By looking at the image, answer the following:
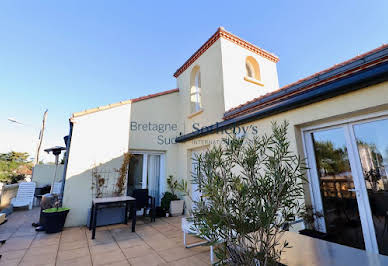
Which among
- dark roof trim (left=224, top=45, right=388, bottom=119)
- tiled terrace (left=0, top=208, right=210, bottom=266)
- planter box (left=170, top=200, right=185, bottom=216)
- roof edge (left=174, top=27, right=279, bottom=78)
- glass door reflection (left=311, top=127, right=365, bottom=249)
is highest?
roof edge (left=174, top=27, right=279, bottom=78)

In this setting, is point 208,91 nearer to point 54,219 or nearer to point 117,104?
point 117,104

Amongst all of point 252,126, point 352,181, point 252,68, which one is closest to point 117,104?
point 252,126

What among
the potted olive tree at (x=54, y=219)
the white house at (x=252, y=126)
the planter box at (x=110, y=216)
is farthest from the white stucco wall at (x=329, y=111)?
the potted olive tree at (x=54, y=219)

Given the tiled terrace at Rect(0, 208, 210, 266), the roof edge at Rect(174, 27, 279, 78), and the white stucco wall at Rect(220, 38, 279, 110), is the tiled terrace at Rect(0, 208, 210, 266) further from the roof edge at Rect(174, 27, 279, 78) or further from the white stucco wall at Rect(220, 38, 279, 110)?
the roof edge at Rect(174, 27, 279, 78)

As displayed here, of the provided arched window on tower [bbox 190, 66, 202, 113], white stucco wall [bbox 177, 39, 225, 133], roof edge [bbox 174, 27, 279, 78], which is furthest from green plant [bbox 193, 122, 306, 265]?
roof edge [bbox 174, 27, 279, 78]

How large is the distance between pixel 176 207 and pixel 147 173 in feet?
6.66

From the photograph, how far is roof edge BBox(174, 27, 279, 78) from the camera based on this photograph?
24.3ft

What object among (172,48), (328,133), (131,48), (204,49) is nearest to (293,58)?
(204,49)

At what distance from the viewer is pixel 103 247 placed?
452cm

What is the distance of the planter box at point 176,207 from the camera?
7477mm

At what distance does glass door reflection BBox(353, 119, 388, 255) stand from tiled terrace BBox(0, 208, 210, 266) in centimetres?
323

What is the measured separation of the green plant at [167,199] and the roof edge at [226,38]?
6.50 metres

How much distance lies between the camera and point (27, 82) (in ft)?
30.8

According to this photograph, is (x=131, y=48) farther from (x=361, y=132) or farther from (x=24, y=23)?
(x=361, y=132)
